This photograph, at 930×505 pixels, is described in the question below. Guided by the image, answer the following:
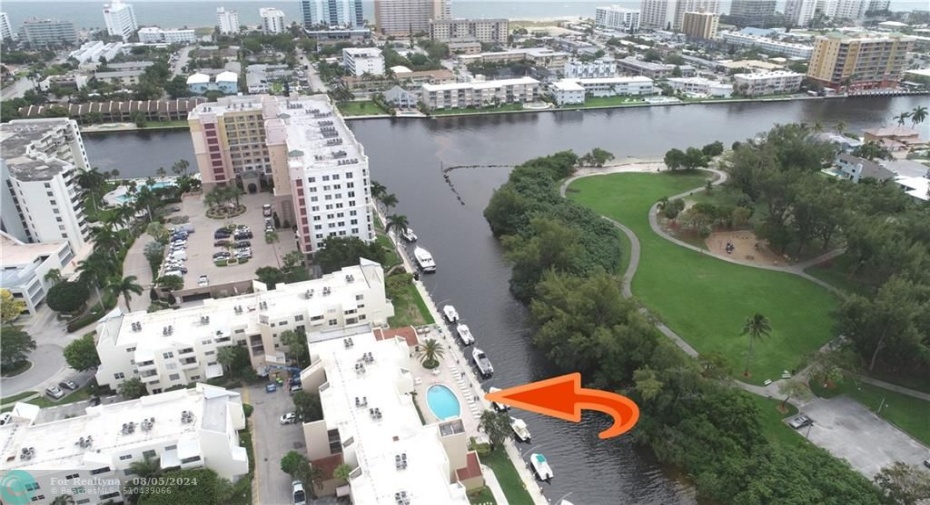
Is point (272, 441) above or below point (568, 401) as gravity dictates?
above

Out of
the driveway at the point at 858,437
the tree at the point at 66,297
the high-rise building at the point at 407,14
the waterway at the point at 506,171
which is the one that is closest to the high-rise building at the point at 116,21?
the high-rise building at the point at 407,14

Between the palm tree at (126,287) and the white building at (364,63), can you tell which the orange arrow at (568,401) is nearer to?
the palm tree at (126,287)

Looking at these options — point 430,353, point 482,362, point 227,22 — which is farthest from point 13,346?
Result: point 227,22

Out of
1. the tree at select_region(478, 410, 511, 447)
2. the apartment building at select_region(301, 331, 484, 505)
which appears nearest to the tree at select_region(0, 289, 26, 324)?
the apartment building at select_region(301, 331, 484, 505)

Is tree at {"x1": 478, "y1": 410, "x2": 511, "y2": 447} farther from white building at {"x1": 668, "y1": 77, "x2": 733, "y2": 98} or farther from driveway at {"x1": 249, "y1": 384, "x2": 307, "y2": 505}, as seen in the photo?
white building at {"x1": 668, "y1": 77, "x2": 733, "y2": 98}

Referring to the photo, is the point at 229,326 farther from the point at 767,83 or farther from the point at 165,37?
the point at 165,37

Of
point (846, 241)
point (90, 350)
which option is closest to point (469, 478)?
point (90, 350)
